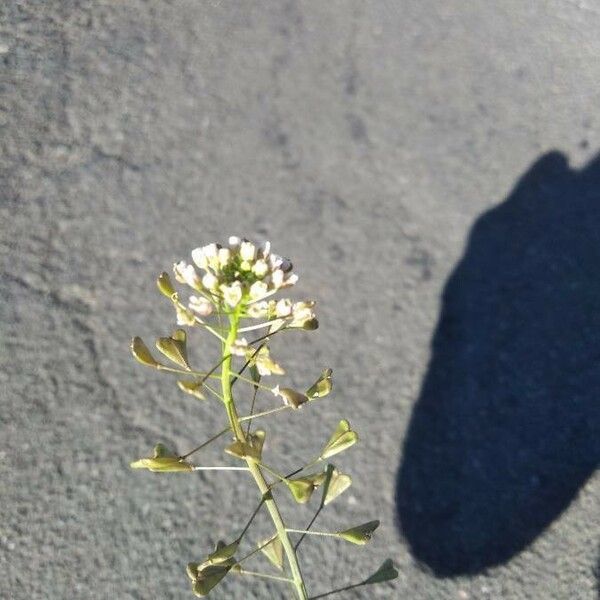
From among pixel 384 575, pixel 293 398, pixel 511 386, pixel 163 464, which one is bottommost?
pixel 511 386

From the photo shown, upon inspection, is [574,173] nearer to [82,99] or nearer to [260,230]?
[260,230]

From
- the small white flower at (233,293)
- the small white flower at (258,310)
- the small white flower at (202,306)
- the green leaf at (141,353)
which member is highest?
the small white flower at (233,293)

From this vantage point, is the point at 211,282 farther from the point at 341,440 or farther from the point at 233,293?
the point at 341,440

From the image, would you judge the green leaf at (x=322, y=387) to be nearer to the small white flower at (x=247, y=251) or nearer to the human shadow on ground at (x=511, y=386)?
the small white flower at (x=247, y=251)

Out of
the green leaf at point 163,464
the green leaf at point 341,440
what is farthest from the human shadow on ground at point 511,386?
the green leaf at point 163,464

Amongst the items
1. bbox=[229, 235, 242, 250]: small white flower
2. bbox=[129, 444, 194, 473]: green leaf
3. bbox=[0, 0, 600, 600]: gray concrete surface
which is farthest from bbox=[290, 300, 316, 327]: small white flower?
bbox=[0, 0, 600, 600]: gray concrete surface

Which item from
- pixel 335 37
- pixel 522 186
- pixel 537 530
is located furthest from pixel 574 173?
pixel 537 530

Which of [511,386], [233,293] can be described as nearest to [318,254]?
[511,386]
